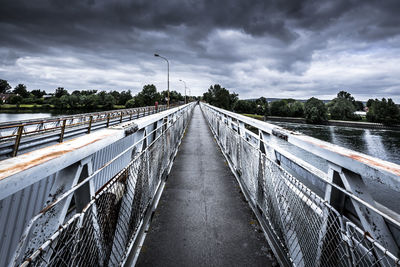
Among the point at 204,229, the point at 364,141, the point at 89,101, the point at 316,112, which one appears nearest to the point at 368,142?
the point at 364,141

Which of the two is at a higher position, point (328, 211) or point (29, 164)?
point (29, 164)

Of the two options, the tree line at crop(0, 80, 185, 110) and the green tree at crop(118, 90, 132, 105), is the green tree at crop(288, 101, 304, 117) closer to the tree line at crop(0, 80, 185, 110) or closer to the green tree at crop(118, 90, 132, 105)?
the tree line at crop(0, 80, 185, 110)

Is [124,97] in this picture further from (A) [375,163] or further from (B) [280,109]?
(A) [375,163]

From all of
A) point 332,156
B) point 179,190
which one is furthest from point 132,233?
point 332,156

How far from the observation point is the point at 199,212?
292 cm

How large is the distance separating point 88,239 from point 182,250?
129 centimetres

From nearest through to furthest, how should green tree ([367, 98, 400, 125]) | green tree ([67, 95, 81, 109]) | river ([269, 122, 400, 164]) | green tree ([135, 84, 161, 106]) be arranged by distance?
river ([269, 122, 400, 164]), green tree ([367, 98, 400, 125]), green tree ([67, 95, 81, 109]), green tree ([135, 84, 161, 106])

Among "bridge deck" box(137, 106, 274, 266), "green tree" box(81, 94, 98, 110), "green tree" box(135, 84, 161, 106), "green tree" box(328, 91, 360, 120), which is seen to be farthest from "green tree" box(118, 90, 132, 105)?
"bridge deck" box(137, 106, 274, 266)

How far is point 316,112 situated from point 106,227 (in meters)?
90.3

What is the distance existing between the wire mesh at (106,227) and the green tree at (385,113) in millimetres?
100705

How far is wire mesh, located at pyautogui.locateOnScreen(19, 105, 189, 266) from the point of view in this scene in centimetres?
101

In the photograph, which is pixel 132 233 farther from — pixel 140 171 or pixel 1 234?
pixel 1 234

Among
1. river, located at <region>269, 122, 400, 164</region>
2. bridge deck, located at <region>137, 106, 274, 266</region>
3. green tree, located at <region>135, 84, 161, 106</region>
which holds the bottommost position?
river, located at <region>269, 122, 400, 164</region>

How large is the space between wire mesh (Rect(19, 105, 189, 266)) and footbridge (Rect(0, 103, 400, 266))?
1cm
